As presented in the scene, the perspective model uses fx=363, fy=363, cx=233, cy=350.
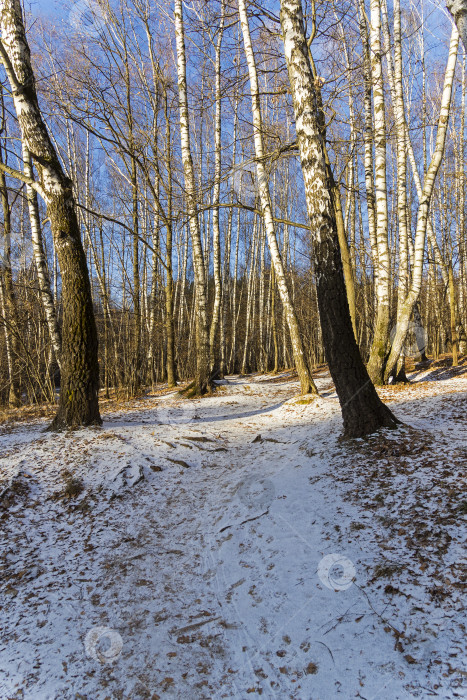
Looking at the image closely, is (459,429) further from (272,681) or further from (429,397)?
(272,681)

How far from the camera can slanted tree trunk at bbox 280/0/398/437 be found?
15.5 ft

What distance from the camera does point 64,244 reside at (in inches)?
240

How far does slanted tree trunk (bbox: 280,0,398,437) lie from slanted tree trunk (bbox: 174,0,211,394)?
4134 millimetres

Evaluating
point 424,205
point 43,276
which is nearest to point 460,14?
point 424,205

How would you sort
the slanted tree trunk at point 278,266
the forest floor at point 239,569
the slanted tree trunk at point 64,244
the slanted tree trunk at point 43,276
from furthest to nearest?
the slanted tree trunk at point 43,276 < the slanted tree trunk at point 278,266 < the slanted tree trunk at point 64,244 < the forest floor at point 239,569

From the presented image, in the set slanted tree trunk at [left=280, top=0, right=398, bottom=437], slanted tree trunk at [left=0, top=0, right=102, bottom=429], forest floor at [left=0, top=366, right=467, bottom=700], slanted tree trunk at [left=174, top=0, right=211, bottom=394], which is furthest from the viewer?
slanted tree trunk at [left=174, top=0, right=211, bottom=394]

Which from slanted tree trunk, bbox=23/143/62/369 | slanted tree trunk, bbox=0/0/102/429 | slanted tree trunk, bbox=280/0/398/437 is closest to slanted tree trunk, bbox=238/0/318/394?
slanted tree trunk, bbox=280/0/398/437

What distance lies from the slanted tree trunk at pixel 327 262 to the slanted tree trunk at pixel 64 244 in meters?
3.89

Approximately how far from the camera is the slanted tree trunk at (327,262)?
4.71m

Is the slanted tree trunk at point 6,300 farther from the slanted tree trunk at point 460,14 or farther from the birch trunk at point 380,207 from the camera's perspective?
the slanted tree trunk at point 460,14

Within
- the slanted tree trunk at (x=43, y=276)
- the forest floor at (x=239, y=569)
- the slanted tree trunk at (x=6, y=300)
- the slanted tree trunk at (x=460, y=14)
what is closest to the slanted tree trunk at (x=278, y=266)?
the forest floor at (x=239, y=569)

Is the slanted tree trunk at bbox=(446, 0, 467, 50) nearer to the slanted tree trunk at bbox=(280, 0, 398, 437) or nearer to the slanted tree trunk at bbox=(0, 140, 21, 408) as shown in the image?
the slanted tree trunk at bbox=(280, 0, 398, 437)

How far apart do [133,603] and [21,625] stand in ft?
2.42

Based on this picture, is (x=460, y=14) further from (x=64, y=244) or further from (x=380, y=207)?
(x=64, y=244)
